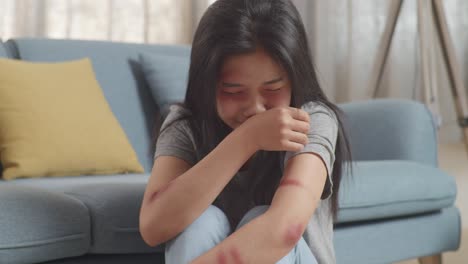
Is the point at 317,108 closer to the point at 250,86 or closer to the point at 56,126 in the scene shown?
the point at 250,86

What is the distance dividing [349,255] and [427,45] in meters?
1.14

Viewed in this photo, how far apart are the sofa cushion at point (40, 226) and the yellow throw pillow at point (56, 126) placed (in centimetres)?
56

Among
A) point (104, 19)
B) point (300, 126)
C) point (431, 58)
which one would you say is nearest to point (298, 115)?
point (300, 126)

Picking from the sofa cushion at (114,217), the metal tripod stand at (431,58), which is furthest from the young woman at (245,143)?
the metal tripod stand at (431,58)

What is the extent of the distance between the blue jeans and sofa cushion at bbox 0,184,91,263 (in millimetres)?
241

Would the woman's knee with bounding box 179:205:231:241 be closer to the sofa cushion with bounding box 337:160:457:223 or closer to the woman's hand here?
the woman's hand

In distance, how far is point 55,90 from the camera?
1.95 m

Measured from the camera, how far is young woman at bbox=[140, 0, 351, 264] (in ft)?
3.36

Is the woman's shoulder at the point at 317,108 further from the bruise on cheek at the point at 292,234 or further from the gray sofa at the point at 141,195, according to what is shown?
the gray sofa at the point at 141,195

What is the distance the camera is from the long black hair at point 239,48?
3.60ft

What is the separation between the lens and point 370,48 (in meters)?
3.02

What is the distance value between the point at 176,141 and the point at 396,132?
3.30 ft

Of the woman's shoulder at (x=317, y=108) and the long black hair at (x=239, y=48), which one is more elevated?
the long black hair at (x=239, y=48)

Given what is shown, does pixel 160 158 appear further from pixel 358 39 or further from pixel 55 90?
pixel 358 39
